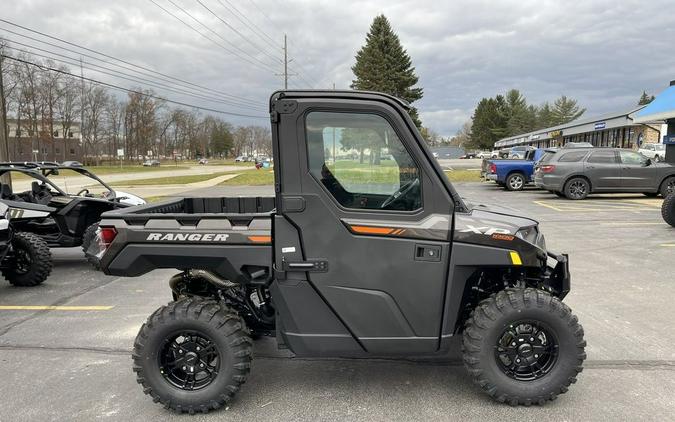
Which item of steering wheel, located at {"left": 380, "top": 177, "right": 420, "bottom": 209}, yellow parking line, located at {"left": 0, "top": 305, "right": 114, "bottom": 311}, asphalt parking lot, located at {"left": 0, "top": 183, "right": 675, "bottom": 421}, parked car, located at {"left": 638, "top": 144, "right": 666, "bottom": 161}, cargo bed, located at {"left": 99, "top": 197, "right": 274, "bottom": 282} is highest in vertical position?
parked car, located at {"left": 638, "top": 144, "right": 666, "bottom": 161}

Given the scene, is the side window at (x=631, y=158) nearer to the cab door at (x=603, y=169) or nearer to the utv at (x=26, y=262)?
the cab door at (x=603, y=169)

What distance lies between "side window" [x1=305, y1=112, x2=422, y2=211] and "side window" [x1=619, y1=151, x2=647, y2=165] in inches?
614

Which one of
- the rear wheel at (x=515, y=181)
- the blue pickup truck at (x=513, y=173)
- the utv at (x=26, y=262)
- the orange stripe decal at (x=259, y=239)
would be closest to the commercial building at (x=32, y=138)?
the blue pickup truck at (x=513, y=173)

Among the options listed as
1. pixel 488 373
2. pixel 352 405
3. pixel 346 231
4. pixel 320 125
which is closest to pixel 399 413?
pixel 352 405

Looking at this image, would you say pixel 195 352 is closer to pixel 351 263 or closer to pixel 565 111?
pixel 351 263

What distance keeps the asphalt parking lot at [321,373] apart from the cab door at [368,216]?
587 millimetres

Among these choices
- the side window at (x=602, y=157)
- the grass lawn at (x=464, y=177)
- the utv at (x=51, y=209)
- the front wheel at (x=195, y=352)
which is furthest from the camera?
the grass lawn at (x=464, y=177)

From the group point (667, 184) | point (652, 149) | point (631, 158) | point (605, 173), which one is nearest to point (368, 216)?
point (605, 173)

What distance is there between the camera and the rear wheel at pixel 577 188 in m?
15.9

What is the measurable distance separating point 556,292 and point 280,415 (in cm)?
218

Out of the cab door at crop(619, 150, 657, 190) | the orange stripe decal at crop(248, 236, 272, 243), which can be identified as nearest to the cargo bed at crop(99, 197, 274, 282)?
the orange stripe decal at crop(248, 236, 272, 243)

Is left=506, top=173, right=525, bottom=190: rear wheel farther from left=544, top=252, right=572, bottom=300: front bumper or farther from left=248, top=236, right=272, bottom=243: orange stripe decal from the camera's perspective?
left=248, top=236, right=272, bottom=243: orange stripe decal

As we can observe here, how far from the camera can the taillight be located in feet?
10.5

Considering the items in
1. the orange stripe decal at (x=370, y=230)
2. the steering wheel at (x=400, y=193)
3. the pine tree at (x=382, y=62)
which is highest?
the pine tree at (x=382, y=62)
